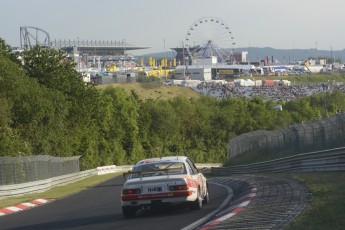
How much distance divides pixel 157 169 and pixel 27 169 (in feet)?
58.3

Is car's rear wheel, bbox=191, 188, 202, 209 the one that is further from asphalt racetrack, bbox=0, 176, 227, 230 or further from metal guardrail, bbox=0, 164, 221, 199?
metal guardrail, bbox=0, 164, 221, 199

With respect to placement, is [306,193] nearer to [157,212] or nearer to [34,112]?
[157,212]

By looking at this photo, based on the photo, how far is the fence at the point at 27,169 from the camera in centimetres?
2895

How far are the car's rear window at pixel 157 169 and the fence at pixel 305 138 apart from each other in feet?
33.6

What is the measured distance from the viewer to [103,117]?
81125mm

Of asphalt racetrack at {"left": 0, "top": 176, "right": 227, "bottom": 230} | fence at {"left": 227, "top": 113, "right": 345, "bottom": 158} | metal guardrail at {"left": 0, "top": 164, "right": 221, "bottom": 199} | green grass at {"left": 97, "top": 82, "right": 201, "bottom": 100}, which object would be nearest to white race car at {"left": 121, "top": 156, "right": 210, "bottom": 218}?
asphalt racetrack at {"left": 0, "top": 176, "right": 227, "bottom": 230}

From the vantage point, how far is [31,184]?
31828 mm

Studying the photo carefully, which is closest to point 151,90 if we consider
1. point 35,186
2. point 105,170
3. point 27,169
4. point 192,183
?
point 105,170

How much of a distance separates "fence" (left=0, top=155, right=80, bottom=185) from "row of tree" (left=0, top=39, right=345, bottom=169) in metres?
9.92

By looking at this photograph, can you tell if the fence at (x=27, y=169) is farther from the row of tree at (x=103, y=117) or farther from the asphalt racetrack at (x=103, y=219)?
the asphalt racetrack at (x=103, y=219)

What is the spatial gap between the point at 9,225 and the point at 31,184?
16.4 m

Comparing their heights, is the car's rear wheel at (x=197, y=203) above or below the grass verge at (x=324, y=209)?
below

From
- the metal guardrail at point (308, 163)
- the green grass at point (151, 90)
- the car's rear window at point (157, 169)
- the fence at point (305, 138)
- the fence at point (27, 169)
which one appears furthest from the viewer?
the green grass at point (151, 90)

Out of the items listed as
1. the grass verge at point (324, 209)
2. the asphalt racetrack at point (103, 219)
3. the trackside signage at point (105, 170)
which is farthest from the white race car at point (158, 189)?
the trackside signage at point (105, 170)
